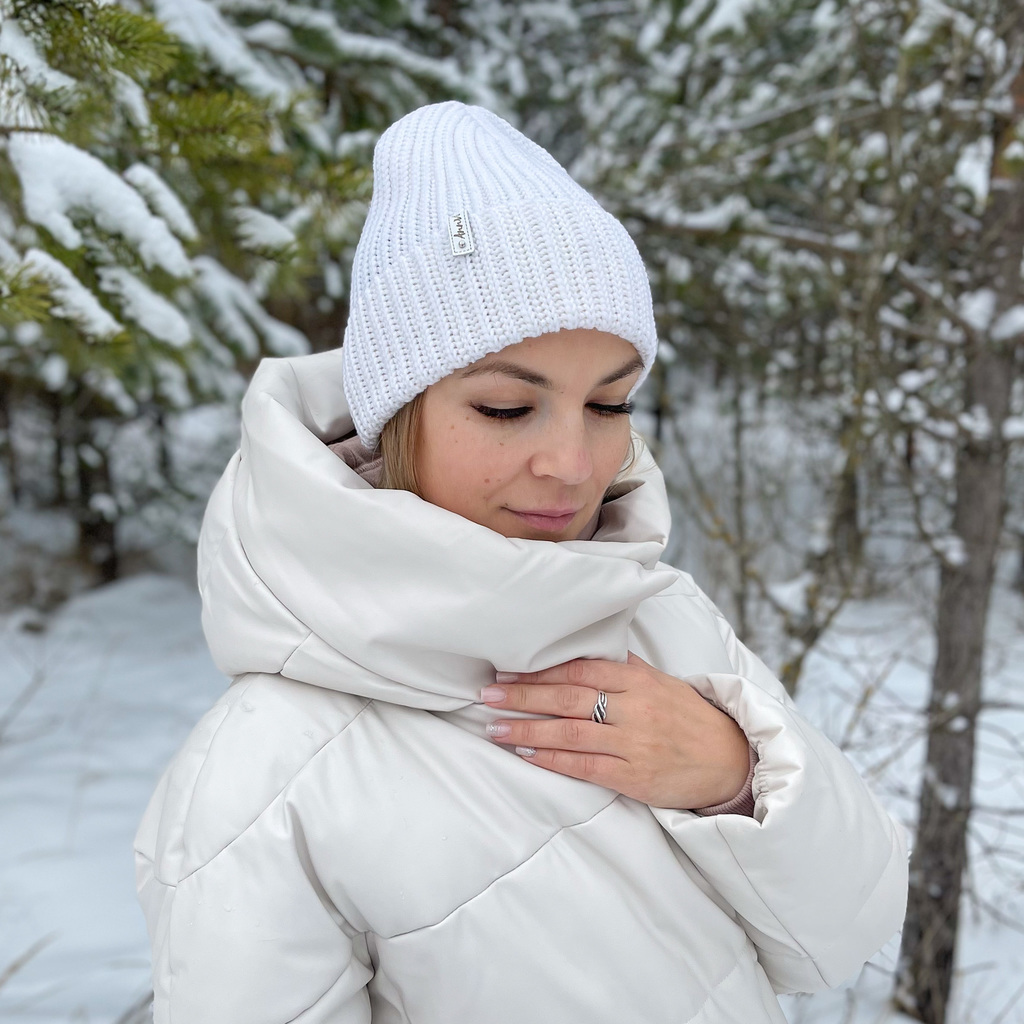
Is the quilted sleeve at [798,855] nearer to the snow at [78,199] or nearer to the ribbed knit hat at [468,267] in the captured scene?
the ribbed knit hat at [468,267]

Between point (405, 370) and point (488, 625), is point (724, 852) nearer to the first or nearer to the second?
point (488, 625)

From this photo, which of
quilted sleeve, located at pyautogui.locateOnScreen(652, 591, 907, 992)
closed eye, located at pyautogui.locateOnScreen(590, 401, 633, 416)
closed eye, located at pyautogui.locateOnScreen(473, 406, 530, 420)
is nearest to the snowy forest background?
closed eye, located at pyautogui.locateOnScreen(473, 406, 530, 420)

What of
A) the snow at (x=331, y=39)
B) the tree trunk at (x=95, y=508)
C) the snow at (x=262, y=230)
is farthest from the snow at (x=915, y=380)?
the tree trunk at (x=95, y=508)

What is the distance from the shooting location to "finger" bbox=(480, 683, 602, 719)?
3.66ft

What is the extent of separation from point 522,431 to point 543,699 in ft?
1.19

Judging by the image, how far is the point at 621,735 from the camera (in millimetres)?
1121

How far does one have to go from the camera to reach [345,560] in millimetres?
1078

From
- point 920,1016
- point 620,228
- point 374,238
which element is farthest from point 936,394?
point 374,238

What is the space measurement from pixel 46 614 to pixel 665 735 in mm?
6880

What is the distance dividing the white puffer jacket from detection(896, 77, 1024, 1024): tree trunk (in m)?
2.30

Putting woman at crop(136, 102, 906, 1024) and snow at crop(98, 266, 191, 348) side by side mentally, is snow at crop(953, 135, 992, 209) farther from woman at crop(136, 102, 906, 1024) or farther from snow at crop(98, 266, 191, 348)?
snow at crop(98, 266, 191, 348)

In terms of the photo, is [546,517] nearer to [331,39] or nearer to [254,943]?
[254,943]

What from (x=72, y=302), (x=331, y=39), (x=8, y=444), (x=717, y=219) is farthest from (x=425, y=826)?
(x=8, y=444)

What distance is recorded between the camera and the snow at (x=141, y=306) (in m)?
1.63
